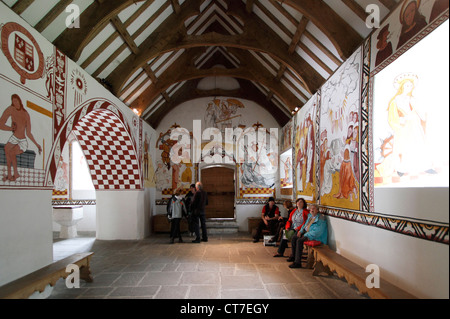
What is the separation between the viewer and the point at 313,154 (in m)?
6.17

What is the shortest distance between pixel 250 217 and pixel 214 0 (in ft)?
20.0

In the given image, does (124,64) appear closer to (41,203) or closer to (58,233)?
(41,203)

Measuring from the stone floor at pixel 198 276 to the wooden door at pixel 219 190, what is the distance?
304 cm

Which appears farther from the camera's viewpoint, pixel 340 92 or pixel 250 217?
pixel 250 217

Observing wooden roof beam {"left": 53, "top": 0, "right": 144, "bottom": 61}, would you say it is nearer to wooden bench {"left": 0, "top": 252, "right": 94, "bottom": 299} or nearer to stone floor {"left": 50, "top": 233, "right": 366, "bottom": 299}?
wooden bench {"left": 0, "top": 252, "right": 94, "bottom": 299}

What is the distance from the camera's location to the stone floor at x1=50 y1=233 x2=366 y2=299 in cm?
368

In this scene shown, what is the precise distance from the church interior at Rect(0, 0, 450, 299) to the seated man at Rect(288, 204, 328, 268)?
151 millimetres

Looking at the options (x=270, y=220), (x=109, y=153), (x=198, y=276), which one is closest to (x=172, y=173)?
(x=109, y=153)

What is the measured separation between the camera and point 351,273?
3391mm

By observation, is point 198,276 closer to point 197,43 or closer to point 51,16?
point 51,16

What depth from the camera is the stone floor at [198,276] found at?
368 cm

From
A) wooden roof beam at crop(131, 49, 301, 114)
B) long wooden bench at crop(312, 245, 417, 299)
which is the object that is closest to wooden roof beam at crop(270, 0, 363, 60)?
long wooden bench at crop(312, 245, 417, 299)

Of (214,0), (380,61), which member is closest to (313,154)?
(380,61)

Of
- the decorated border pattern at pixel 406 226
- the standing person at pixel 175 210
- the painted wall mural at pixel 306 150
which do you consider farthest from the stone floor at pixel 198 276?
the painted wall mural at pixel 306 150
